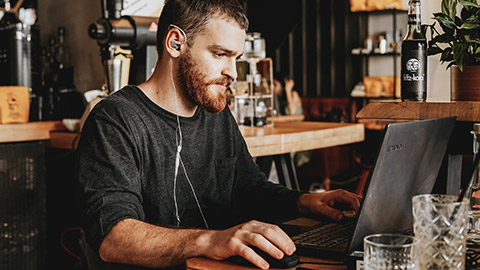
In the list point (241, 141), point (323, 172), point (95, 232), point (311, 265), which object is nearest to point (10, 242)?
point (241, 141)

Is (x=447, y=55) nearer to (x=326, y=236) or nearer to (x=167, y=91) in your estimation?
(x=326, y=236)

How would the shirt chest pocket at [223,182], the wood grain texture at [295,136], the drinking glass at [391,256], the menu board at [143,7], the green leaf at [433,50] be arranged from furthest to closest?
the menu board at [143,7] < the wood grain texture at [295,136] < the shirt chest pocket at [223,182] < the green leaf at [433,50] < the drinking glass at [391,256]

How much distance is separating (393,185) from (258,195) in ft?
2.64

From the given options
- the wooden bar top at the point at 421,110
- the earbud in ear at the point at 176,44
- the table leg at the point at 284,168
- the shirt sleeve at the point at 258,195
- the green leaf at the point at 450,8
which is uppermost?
the green leaf at the point at 450,8

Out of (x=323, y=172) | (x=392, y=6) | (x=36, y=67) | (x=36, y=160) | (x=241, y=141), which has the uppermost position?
(x=392, y=6)

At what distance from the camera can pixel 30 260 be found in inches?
121

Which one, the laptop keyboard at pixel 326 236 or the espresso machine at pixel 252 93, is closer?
the laptop keyboard at pixel 326 236

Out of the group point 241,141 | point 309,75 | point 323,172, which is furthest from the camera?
point 309,75

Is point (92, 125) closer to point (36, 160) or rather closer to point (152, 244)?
point (152, 244)

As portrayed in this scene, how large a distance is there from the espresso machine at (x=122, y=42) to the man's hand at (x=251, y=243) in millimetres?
1989

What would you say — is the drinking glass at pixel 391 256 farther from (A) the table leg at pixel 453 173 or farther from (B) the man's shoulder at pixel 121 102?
(B) the man's shoulder at pixel 121 102

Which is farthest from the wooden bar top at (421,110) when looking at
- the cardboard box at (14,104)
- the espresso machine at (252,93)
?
the cardboard box at (14,104)

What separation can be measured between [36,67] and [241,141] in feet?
7.23

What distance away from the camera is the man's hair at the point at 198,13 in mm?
1782
